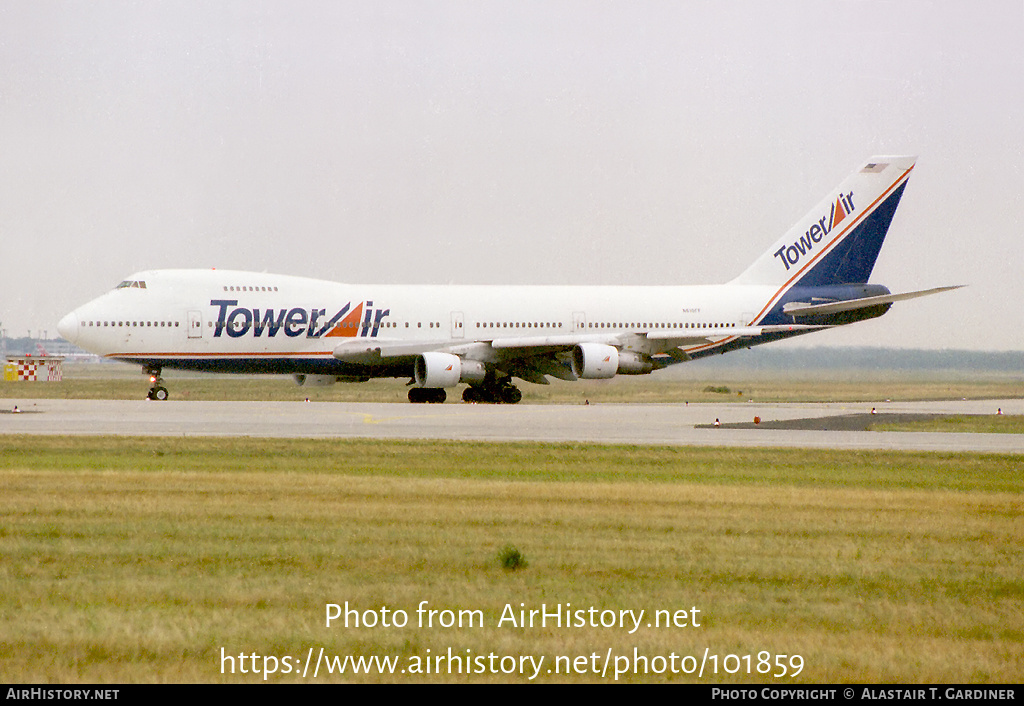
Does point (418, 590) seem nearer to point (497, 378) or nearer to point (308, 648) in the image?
point (308, 648)

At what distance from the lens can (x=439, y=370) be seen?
127 ft

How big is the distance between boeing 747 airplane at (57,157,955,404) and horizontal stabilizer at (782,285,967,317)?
87mm

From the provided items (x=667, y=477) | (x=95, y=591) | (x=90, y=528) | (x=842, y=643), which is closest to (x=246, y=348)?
(x=667, y=477)

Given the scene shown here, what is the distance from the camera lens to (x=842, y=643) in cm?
779

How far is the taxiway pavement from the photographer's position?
24859mm

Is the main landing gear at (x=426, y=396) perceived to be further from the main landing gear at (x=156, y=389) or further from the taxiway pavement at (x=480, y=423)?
the main landing gear at (x=156, y=389)

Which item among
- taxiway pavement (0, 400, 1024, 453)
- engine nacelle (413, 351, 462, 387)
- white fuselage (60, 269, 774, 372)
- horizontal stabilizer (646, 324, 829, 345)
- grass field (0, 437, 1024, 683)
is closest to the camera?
grass field (0, 437, 1024, 683)

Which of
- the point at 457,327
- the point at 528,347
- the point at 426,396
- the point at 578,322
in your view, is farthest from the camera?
the point at 578,322

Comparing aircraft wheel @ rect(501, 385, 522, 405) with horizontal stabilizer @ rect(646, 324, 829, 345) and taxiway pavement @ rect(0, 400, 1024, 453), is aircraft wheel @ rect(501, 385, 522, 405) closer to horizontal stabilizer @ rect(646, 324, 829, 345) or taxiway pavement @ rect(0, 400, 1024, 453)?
taxiway pavement @ rect(0, 400, 1024, 453)

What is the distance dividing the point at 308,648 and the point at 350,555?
319 centimetres

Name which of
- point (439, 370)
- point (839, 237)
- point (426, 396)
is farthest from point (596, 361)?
point (839, 237)

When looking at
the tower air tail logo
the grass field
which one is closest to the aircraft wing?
the tower air tail logo

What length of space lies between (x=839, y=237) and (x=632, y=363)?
1160cm

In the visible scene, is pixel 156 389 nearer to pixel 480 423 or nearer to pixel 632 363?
pixel 480 423
